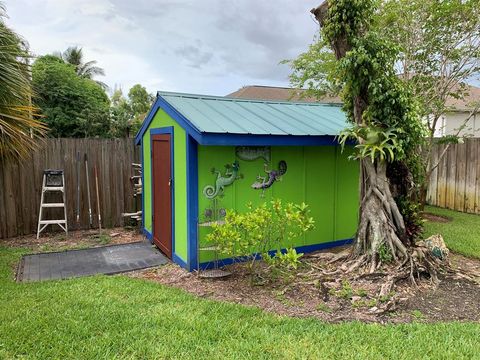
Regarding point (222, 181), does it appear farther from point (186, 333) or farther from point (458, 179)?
point (458, 179)

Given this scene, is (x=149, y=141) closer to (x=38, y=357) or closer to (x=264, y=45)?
(x=38, y=357)

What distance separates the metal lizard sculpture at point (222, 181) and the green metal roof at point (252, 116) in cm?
63

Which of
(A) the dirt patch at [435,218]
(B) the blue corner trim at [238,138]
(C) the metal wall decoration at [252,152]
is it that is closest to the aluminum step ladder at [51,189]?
(B) the blue corner trim at [238,138]

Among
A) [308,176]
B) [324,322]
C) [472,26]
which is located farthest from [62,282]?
[472,26]

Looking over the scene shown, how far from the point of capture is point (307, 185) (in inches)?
233

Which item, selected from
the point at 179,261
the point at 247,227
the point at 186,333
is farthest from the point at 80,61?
the point at 186,333

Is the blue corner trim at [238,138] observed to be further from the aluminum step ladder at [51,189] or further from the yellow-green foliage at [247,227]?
the aluminum step ladder at [51,189]

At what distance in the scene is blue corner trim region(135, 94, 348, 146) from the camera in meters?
4.52

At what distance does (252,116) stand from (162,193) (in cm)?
199

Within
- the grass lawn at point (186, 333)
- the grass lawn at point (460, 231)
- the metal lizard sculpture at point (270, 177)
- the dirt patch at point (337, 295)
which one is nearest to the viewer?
the grass lawn at point (186, 333)

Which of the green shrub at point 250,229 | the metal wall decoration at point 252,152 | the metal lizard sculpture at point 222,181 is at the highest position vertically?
the metal wall decoration at point 252,152

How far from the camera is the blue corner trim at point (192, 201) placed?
488 centimetres

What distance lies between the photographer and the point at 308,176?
591cm

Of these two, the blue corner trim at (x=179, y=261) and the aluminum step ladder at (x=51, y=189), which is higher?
the aluminum step ladder at (x=51, y=189)
